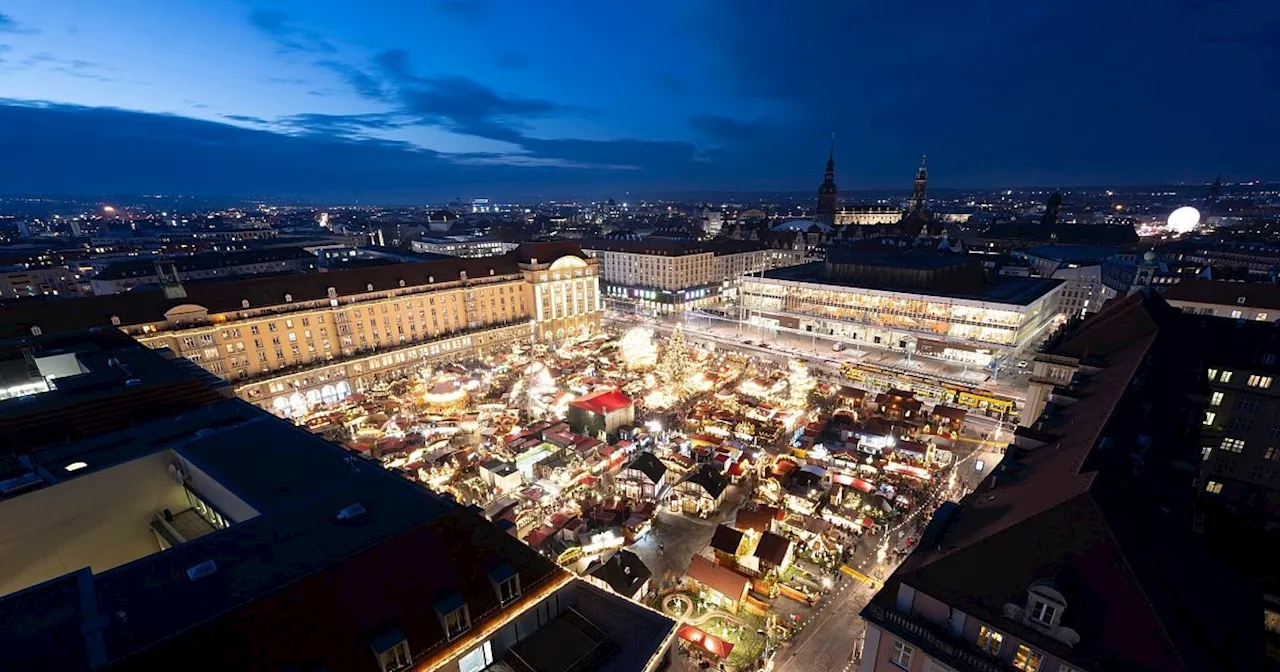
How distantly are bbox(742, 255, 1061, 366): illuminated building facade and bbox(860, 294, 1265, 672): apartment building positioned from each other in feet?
189

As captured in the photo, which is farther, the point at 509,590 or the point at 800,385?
the point at 800,385

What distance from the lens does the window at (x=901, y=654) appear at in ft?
61.2

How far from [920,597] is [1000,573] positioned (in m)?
2.87

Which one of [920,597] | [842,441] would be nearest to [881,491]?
[842,441]

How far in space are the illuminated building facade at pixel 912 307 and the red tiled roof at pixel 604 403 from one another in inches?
1966

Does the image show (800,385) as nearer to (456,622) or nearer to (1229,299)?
(1229,299)

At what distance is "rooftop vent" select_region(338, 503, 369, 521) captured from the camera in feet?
60.3

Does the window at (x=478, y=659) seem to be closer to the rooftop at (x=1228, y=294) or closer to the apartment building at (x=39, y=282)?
the rooftop at (x=1228, y=294)

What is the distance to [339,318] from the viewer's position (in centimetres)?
6638

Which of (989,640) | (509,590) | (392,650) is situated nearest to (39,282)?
(392,650)

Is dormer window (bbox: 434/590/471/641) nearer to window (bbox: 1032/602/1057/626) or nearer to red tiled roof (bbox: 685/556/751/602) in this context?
red tiled roof (bbox: 685/556/751/602)

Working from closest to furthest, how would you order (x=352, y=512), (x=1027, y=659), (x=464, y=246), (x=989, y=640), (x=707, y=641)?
(x=1027, y=659), (x=989, y=640), (x=352, y=512), (x=707, y=641), (x=464, y=246)

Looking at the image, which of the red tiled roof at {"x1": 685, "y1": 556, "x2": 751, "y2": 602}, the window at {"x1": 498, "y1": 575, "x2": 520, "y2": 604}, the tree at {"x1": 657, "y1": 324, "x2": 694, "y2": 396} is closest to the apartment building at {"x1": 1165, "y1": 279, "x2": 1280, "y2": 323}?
the tree at {"x1": 657, "y1": 324, "x2": 694, "y2": 396}

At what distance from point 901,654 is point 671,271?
319 ft
